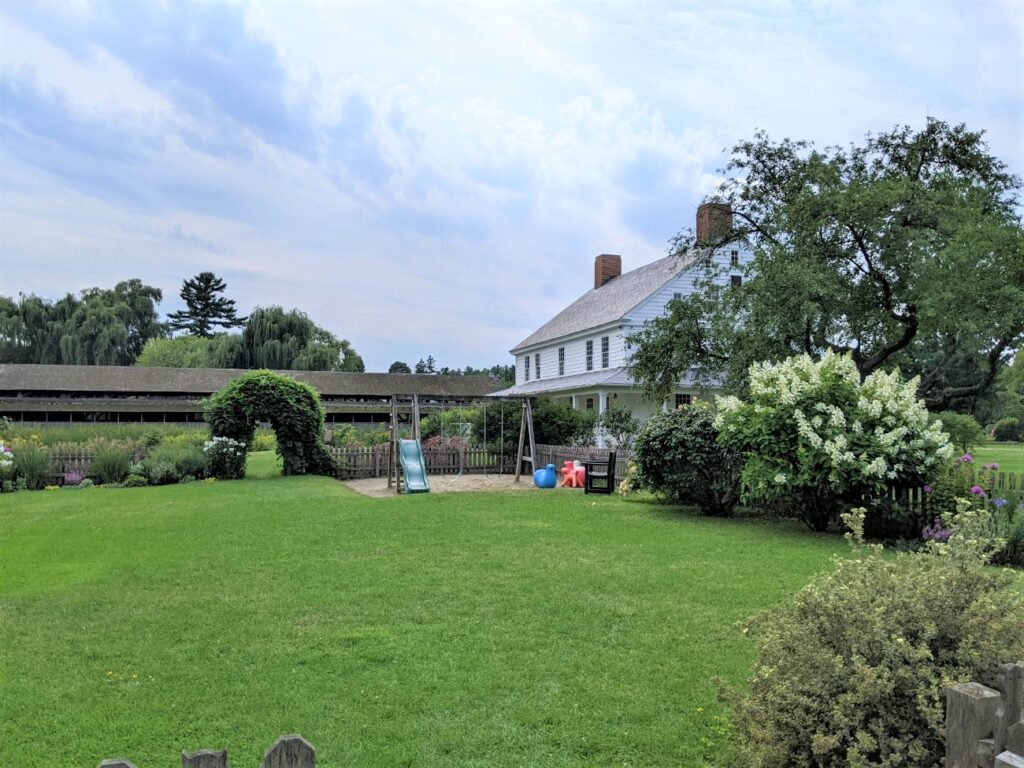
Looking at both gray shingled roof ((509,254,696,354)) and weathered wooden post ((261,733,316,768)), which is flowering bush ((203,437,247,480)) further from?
weathered wooden post ((261,733,316,768))

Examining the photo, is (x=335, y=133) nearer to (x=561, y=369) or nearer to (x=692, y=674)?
(x=692, y=674)

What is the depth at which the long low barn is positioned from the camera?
43.0 meters

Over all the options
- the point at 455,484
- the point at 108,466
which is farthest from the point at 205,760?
the point at 108,466

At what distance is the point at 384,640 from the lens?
5324 mm

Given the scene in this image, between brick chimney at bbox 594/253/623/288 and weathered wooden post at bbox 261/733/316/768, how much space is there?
38.3 metres

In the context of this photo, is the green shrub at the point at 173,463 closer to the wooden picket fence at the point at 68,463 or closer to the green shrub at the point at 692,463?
the wooden picket fence at the point at 68,463

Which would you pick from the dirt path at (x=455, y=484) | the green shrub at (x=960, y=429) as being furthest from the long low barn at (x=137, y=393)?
the green shrub at (x=960, y=429)

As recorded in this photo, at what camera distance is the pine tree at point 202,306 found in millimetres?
84125

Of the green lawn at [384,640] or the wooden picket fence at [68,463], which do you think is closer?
the green lawn at [384,640]

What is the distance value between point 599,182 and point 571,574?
38.1 ft

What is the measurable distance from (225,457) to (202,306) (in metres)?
73.4

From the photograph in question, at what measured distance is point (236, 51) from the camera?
24.9 feet

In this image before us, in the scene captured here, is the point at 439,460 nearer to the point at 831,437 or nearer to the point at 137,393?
the point at 831,437

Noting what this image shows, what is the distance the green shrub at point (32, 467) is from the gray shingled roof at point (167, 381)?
2408 centimetres
